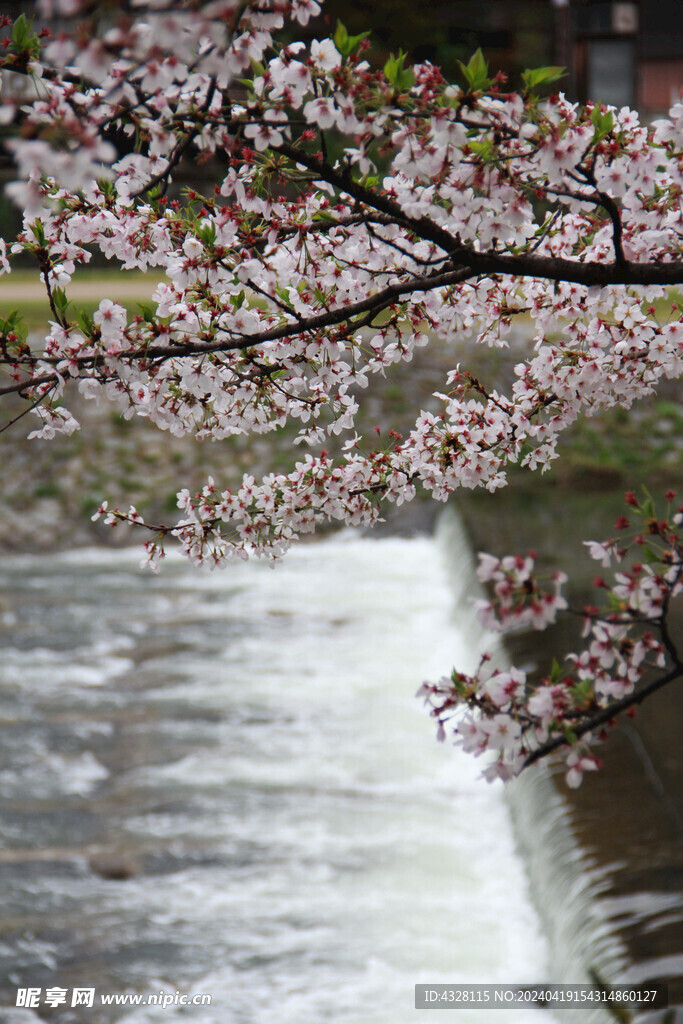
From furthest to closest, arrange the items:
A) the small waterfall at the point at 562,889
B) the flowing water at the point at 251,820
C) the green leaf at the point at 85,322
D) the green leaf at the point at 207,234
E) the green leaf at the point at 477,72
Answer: the flowing water at the point at 251,820 → the small waterfall at the point at 562,889 → the green leaf at the point at 207,234 → the green leaf at the point at 85,322 → the green leaf at the point at 477,72

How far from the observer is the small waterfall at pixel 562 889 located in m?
3.69

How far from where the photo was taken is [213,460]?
13461 mm

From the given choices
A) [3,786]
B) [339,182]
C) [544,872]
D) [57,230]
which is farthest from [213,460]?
[339,182]

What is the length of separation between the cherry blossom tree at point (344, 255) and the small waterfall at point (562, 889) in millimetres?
835

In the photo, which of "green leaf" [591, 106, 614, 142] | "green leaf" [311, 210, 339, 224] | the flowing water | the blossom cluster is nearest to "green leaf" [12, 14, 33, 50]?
"green leaf" [311, 210, 339, 224]

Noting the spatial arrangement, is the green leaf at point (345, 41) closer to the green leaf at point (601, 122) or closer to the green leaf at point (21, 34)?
the green leaf at point (601, 122)

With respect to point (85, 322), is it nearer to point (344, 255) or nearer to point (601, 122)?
point (344, 255)

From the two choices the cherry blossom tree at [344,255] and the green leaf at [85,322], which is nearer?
the cherry blossom tree at [344,255]

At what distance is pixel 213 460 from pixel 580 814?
9506 millimetres

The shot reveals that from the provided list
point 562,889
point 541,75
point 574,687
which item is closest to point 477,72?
point 541,75

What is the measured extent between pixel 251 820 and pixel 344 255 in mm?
3923

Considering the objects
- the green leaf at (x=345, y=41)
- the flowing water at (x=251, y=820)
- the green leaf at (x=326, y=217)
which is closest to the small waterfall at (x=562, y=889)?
the flowing water at (x=251, y=820)

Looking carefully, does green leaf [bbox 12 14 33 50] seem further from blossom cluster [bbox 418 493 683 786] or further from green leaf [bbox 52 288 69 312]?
blossom cluster [bbox 418 493 683 786]

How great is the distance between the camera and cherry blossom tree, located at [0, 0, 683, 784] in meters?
1.96
